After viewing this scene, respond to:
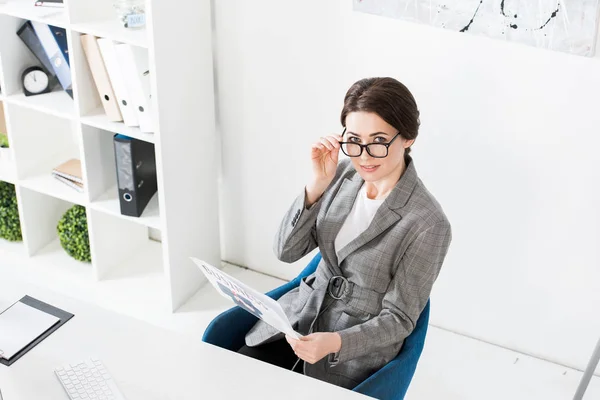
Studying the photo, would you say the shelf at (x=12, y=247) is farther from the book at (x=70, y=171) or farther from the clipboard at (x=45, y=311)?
the clipboard at (x=45, y=311)

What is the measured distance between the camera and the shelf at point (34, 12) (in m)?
2.93

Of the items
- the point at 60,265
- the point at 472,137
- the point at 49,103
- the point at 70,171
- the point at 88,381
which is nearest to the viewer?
the point at 88,381

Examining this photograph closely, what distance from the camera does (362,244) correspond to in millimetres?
2191

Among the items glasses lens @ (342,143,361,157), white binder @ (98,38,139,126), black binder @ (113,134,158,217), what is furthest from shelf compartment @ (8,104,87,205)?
glasses lens @ (342,143,361,157)

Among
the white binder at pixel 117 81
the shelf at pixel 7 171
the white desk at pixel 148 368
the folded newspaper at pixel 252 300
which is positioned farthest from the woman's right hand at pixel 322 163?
the shelf at pixel 7 171

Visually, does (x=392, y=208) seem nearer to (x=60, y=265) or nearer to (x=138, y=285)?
(x=138, y=285)

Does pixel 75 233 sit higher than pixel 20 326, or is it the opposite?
pixel 20 326

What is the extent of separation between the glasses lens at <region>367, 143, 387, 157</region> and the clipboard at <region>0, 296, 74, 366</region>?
2.96ft

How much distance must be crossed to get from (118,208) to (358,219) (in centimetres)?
129

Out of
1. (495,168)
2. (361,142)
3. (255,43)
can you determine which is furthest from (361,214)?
(255,43)

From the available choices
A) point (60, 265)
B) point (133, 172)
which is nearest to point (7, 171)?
point (60, 265)

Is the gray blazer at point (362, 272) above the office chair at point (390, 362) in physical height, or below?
above

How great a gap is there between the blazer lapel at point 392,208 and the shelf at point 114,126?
110cm

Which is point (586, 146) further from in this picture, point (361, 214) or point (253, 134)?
point (253, 134)
